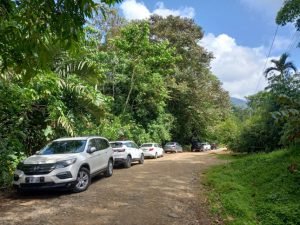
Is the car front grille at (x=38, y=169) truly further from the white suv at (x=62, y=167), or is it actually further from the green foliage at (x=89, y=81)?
the green foliage at (x=89, y=81)

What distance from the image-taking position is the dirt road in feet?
23.7

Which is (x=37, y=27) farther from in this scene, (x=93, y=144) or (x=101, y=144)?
(x=101, y=144)

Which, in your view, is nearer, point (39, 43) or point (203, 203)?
point (39, 43)

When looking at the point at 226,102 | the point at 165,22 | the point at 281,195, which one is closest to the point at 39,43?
the point at 281,195

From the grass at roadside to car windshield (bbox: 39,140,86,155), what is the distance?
4.56 meters

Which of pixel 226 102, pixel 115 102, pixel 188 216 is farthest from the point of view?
pixel 226 102

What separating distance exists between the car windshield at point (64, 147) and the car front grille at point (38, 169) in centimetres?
120

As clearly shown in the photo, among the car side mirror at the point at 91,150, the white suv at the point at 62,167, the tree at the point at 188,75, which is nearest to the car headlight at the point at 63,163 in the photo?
the white suv at the point at 62,167

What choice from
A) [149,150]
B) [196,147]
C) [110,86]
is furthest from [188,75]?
[149,150]

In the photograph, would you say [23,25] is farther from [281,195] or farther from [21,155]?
[21,155]

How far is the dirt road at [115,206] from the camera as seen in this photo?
7.22 meters

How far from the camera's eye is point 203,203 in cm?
889

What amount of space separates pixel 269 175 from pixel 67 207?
7043mm

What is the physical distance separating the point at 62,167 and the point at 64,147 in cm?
165
